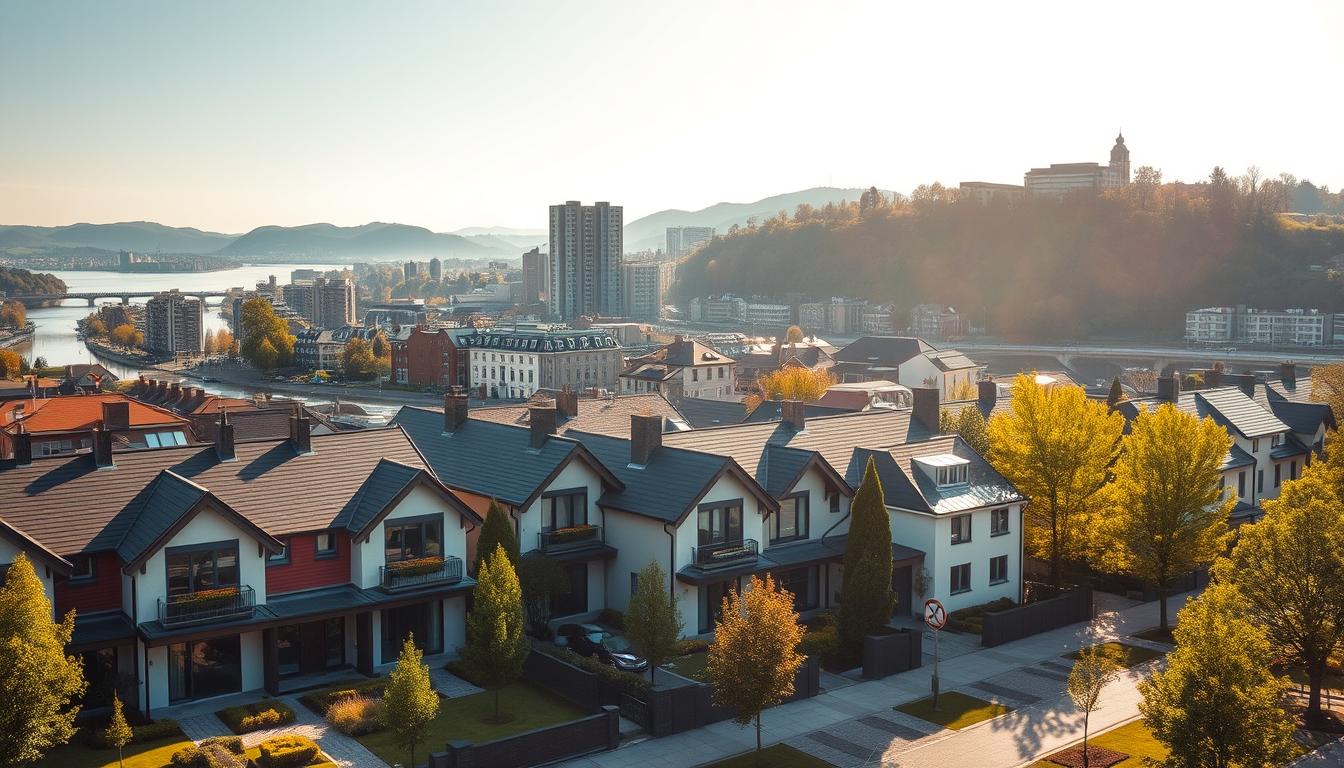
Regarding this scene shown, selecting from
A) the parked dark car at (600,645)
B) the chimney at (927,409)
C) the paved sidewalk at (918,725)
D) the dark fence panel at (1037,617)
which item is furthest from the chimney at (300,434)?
the chimney at (927,409)

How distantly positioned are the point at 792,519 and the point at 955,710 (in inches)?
387

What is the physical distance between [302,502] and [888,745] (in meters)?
16.8

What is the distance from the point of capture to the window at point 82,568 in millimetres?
26516

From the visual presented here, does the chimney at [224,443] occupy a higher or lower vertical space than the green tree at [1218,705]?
higher

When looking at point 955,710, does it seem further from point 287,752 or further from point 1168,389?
point 1168,389

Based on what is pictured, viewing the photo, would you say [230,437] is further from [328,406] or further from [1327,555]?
[328,406]

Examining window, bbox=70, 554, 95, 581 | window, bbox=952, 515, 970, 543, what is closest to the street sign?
window, bbox=952, 515, 970, 543

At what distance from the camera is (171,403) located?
72.6 metres

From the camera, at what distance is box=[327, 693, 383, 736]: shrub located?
2531 centimetres

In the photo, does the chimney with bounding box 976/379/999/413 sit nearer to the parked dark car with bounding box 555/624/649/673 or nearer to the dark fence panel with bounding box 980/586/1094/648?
the dark fence panel with bounding box 980/586/1094/648

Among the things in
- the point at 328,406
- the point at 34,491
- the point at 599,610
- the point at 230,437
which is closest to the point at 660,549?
the point at 599,610

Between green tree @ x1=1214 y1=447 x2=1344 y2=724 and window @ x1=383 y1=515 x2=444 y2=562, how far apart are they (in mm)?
21138

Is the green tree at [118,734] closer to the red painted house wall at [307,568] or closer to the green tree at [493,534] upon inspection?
the red painted house wall at [307,568]

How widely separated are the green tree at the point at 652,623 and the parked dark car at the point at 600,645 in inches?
75.5
